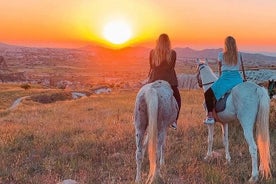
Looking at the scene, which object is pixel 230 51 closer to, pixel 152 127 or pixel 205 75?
pixel 205 75

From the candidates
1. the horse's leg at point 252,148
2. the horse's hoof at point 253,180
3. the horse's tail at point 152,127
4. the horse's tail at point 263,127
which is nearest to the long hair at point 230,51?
the horse's tail at point 263,127

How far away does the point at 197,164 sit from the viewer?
842 centimetres

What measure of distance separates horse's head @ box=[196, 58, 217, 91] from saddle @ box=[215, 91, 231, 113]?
863mm

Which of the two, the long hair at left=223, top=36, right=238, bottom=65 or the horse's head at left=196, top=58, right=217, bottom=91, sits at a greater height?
the long hair at left=223, top=36, right=238, bottom=65

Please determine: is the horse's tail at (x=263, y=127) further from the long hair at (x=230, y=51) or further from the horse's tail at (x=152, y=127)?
the horse's tail at (x=152, y=127)

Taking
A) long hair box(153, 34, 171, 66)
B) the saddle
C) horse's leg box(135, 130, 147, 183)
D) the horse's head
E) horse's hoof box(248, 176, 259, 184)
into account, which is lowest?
horse's hoof box(248, 176, 259, 184)

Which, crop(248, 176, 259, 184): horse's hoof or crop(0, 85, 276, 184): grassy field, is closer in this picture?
crop(248, 176, 259, 184): horse's hoof

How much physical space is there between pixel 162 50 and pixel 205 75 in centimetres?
161

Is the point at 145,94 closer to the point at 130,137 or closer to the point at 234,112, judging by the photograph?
the point at 234,112

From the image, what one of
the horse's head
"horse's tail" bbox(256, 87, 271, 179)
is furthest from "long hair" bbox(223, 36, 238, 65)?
"horse's tail" bbox(256, 87, 271, 179)

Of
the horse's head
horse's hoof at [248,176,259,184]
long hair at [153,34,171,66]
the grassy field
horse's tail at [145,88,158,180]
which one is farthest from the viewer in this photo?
the horse's head

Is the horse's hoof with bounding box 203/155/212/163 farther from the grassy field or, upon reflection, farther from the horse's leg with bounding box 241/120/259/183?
the horse's leg with bounding box 241/120/259/183

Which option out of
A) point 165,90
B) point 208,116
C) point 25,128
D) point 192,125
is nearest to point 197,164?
point 208,116

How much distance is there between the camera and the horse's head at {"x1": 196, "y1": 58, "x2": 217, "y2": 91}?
930cm
